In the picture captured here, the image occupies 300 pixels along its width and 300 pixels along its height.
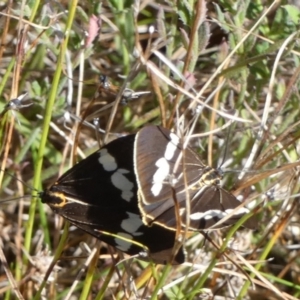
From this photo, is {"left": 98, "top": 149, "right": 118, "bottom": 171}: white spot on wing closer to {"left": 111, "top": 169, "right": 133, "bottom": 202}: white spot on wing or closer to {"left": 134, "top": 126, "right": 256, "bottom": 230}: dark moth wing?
{"left": 111, "top": 169, "right": 133, "bottom": 202}: white spot on wing

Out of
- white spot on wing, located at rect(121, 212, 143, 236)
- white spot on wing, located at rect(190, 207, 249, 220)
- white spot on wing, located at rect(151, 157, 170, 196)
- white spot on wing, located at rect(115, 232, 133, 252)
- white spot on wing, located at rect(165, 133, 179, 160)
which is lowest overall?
white spot on wing, located at rect(115, 232, 133, 252)

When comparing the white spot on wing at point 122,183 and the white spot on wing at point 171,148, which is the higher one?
the white spot on wing at point 171,148

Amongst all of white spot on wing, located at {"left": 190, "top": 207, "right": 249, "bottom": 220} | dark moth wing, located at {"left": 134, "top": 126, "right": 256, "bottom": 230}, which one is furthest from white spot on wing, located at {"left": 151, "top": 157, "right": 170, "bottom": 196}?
white spot on wing, located at {"left": 190, "top": 207, "right": 249, "bottom": 220}

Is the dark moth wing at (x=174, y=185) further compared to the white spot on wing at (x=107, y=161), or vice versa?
the white spot on wing at (x=107, y=161)

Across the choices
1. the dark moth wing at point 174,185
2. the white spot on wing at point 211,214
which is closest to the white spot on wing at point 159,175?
the dark moth wing at point 174,185

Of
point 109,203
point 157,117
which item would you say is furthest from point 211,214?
point 157,117

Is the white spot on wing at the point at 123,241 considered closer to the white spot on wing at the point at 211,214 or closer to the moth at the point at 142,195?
the moth at the point at 142,195

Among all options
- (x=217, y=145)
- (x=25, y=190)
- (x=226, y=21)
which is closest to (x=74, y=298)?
(x=25, y=190)
